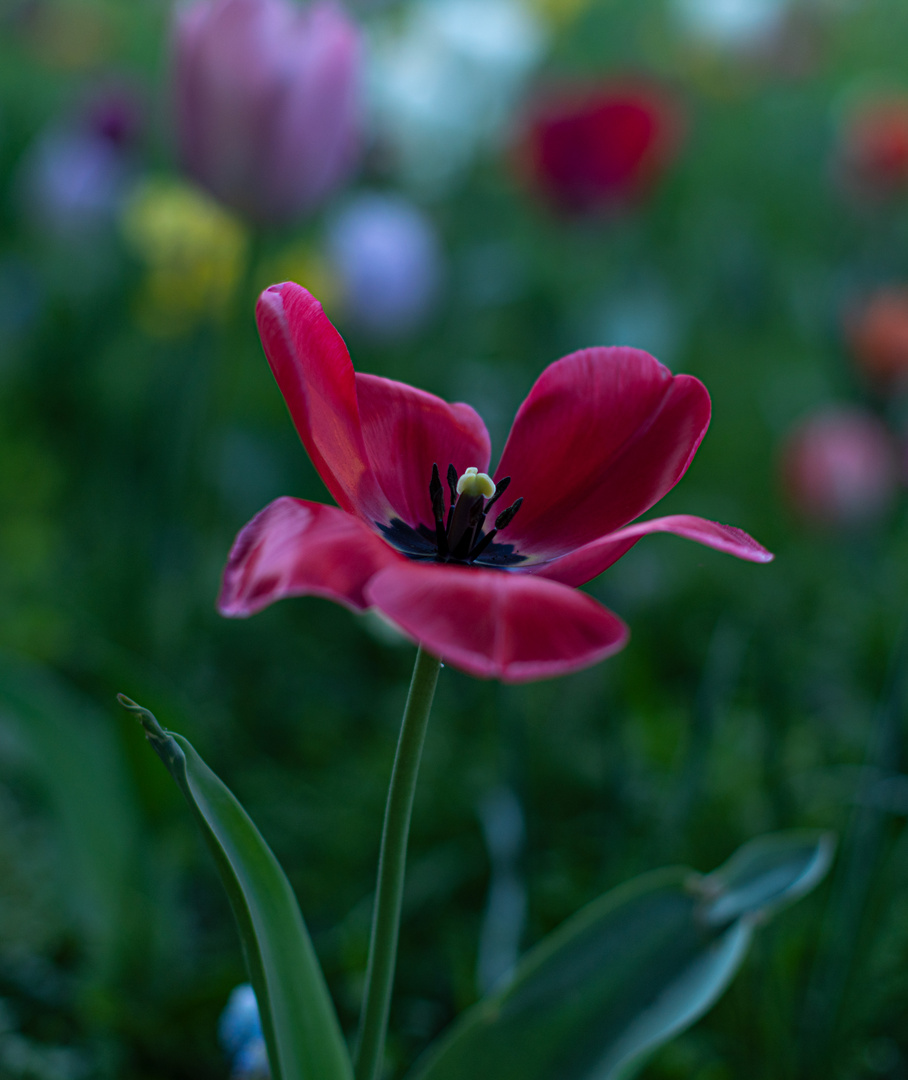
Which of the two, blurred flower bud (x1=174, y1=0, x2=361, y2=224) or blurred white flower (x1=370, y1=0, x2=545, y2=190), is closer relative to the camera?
blurred flower bud (x1=174, y1=0, x2=361, y2=224)

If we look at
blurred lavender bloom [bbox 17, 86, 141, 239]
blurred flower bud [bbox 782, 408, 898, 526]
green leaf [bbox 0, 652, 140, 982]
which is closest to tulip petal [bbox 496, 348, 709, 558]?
green leaf [bbox 0, 652, 140, 982]

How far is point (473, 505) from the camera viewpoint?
280mm

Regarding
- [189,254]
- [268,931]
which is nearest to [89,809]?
[268,931]

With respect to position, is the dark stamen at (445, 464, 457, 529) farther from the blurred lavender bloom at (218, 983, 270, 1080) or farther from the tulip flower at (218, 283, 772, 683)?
the blurred lavender bloom at (218, 983, 270, 1080)

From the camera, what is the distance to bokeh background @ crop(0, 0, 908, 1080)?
0.48 metres

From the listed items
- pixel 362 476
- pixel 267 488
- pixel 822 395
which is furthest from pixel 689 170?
pixel 362 476

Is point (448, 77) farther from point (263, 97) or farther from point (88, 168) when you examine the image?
point (263, 97)

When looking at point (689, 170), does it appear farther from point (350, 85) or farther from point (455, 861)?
point (455, 861)

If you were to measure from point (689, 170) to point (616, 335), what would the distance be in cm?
93

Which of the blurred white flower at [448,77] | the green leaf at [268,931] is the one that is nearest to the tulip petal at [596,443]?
the green leaf at [268,931]

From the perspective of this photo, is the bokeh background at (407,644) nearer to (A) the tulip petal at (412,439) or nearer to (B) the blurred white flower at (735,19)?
(B) the blurred white flower at (735,19)

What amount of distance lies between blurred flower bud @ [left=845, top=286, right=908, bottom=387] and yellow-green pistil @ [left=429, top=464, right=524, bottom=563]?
83 cm

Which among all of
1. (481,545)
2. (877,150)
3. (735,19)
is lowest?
(481,545)

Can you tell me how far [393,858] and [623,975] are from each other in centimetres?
11
